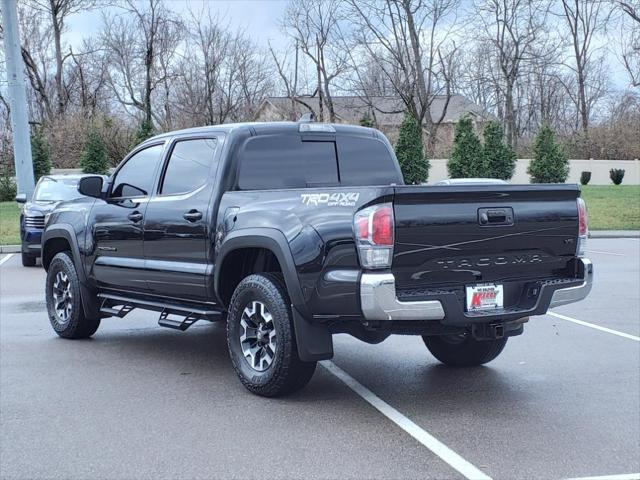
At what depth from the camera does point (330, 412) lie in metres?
5.28

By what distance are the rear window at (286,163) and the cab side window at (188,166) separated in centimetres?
34

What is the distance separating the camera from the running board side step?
625 cm

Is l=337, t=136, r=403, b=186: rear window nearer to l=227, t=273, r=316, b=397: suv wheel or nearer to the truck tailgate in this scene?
l=227, t=273, r=316, b=397: suv wheel

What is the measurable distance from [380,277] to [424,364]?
2.23 metres

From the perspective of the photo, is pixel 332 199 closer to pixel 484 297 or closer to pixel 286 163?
pixel 484 297

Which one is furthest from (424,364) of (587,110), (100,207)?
(587,110)

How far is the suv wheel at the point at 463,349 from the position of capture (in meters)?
6.37

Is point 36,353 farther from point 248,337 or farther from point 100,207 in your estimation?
point 248,337

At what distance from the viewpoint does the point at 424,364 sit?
6.66m

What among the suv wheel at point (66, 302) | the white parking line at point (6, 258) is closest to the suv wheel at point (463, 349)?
the suv wheel at point (66, 302)

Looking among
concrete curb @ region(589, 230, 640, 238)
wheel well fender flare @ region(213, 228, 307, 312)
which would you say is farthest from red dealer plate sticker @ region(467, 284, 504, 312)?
concrete curb @ region(589, 230, 640, 238)

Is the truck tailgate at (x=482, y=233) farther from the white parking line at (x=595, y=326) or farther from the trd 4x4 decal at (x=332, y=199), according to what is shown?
the white parking line at (x=595, y=326)

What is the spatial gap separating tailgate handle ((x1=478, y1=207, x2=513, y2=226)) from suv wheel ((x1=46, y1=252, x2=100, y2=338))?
439 cm

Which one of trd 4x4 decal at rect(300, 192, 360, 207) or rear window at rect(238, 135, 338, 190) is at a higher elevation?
rear window at rect(238, 135, 338, 190)
